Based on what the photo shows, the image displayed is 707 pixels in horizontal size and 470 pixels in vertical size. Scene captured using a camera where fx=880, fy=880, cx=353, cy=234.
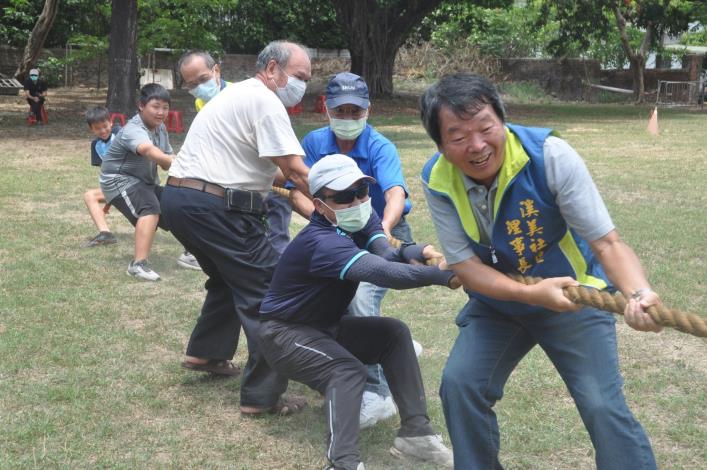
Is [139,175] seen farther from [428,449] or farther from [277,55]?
[428,449]

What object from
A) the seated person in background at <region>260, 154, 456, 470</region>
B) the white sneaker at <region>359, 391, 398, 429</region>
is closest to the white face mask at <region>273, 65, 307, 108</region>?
the seated person in background at <region>260, 154, 456, 470</region>

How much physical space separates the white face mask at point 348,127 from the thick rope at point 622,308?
1.93 metres

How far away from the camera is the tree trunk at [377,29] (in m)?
28.6

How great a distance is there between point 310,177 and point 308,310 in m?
0.64

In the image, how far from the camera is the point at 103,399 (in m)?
4.95

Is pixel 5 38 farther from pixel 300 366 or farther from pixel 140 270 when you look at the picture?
pixel 300 366

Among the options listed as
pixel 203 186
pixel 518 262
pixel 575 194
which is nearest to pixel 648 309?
pixel 575 194

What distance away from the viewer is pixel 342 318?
14.3ft

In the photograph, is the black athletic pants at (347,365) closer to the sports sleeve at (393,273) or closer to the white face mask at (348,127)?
the sports sleeve at (393,273)

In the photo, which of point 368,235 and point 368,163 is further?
point 368,163

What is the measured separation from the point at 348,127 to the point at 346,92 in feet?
0.62

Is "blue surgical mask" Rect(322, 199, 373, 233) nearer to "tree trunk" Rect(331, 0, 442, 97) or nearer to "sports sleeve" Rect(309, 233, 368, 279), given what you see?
"sports sleeve" Rect(309, 233, 368, 279)

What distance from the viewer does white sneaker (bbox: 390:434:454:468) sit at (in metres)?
4.13

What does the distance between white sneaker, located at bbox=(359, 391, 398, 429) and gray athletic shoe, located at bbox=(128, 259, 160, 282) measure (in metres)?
3.52
